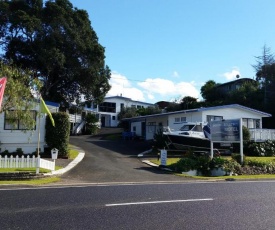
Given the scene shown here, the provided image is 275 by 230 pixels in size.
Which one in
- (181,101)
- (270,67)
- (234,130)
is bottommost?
(234,130)

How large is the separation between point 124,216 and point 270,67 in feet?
156

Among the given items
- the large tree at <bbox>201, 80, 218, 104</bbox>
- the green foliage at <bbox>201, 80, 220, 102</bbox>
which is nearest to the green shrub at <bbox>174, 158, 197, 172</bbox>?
the large tree at <bbox>201, 80, 218, 104</bbox>

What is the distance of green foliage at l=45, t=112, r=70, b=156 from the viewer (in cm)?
2275

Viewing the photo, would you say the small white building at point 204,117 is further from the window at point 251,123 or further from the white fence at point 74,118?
the white fence at point 74,118

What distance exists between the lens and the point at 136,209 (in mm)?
8250

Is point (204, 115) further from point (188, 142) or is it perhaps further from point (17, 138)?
point (17, 138)

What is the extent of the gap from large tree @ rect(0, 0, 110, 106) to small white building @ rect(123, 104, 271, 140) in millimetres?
8476

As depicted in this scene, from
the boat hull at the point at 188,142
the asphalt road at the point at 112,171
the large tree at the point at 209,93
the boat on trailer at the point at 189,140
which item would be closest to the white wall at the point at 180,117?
the boat on trailer at the point at 189,140

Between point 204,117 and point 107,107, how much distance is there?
122ft

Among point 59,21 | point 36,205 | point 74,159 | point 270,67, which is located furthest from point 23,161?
point 270,67

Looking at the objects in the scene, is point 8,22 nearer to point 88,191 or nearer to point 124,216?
point 88,191

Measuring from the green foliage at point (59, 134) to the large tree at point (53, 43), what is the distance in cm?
1251

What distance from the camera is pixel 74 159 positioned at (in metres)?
22.0

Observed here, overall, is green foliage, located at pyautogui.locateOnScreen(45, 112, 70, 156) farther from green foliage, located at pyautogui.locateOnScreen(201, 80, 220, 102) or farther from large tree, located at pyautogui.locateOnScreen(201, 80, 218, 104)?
green foliage, located at pyautogui.locateOnScreen(201, 80, 220, 102)
